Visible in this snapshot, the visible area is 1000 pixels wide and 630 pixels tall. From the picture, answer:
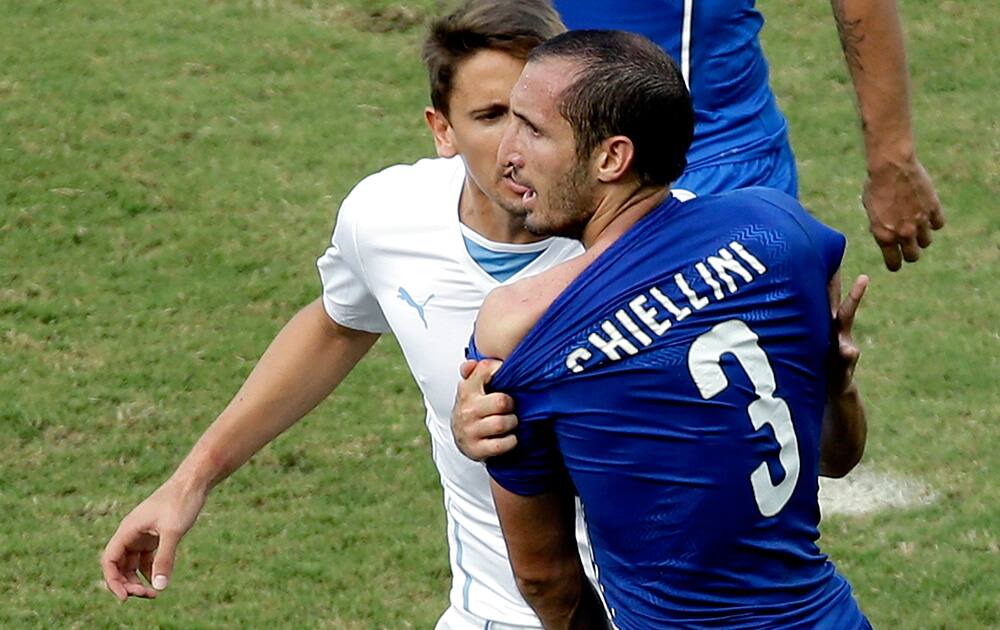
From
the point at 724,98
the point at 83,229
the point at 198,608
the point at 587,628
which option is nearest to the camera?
the point at 587,628

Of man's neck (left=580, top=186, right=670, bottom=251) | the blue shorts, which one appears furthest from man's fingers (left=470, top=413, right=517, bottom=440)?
the blue shorts

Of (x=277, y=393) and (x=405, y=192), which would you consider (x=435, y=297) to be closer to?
(x=405, y=192)

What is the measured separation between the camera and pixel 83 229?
837cm

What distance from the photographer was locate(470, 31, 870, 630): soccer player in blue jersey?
104 inches

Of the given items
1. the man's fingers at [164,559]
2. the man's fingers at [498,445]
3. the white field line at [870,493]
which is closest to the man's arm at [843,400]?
the man's fingers at [498,445]

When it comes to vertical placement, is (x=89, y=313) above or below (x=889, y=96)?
below

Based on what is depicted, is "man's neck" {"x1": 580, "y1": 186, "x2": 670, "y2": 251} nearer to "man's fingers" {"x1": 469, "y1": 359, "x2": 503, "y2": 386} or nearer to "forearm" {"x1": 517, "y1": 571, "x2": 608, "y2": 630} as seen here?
"man's fingers" {"x1": 469, "y1": 359, "x2": 503, "y2": 386}

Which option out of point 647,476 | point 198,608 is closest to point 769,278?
point 647,476

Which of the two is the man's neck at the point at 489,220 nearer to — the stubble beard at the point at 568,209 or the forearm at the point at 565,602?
the stubble beard at the point at 568,209

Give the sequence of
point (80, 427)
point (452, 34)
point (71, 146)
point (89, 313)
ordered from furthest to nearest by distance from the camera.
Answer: point (71, 146), point (89, 313), point (80, 427), point (452, 34)

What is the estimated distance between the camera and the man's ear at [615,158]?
8.74 feet

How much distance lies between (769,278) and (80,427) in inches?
186

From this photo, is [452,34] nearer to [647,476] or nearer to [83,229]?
[647,476]

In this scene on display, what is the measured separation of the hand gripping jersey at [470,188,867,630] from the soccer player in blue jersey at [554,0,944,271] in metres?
1.10
